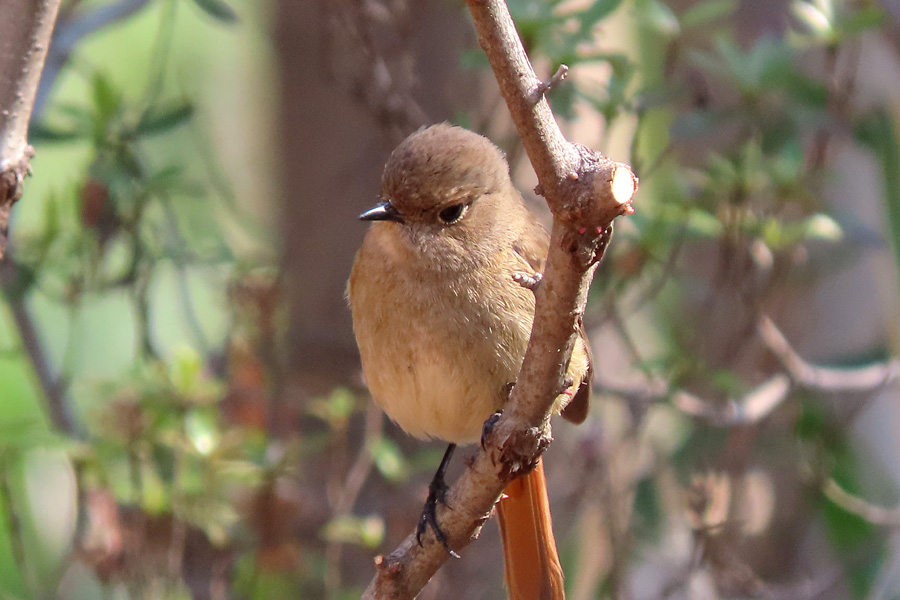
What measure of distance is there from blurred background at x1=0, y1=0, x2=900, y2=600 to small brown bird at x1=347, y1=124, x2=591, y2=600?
62cm

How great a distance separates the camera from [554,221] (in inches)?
62.2

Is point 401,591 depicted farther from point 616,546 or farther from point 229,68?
point 229,68

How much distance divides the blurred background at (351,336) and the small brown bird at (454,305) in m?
0.62

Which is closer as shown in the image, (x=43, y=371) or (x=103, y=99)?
(x=103, y=99)

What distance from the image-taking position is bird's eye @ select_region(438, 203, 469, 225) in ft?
8.05

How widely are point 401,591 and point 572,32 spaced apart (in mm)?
1684

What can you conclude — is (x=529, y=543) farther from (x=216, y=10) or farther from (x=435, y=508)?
(x=216, y=10)

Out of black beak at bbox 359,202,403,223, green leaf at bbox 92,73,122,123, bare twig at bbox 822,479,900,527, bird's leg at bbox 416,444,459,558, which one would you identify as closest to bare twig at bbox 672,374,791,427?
bare twig at bbox 822,479,900,527

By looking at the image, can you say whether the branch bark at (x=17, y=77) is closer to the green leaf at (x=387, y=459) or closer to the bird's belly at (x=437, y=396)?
the bird's belly at (x=437, y=396)

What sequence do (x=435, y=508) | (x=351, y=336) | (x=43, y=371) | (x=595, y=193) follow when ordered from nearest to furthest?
1. (x=595, y=193)
2. (x=435, y=508)
3. (x=43, y=371)
4. (x=351, y=336)

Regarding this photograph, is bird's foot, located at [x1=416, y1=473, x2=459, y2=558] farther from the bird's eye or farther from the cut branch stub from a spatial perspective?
the cut branch stub

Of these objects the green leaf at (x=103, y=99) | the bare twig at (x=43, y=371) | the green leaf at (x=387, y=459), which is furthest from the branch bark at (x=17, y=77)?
the green leaf at (x=387, y=459)

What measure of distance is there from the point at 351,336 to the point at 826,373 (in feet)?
5.57

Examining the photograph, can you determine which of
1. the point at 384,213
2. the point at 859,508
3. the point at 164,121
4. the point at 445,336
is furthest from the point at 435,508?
the point at 859,508
